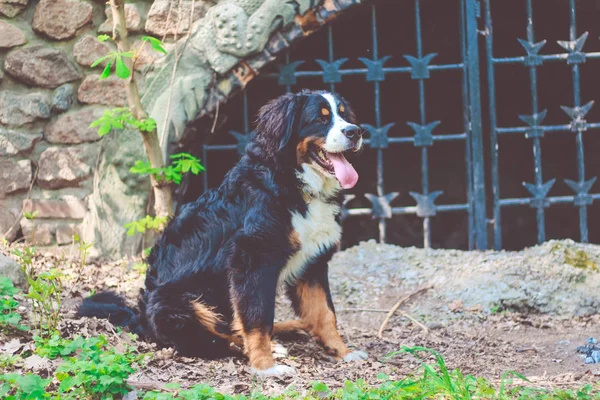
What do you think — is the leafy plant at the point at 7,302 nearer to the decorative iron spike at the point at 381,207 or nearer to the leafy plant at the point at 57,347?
the leafy plant at the point at 57,347

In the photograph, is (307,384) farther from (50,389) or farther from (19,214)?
(19,214)

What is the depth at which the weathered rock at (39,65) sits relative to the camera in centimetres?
457

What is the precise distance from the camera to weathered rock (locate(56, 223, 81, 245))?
15.1ft

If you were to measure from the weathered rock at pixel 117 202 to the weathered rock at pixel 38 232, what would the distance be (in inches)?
10.5

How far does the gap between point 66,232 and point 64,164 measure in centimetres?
44

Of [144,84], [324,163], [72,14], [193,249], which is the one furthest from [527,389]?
[72,14]

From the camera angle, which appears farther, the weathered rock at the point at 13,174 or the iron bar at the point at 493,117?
the iron bar at the point at 493,117

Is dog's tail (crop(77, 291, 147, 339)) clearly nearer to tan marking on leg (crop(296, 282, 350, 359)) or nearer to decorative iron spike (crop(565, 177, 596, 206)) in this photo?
tan marking on leg (crop(296, 282, 350, 359))

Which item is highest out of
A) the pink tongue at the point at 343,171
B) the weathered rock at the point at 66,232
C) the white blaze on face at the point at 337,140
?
the white blaze on face at the point at 337,140

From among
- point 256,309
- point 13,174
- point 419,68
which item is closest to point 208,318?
point 256,309

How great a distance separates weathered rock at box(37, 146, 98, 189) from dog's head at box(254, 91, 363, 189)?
1.75 meters

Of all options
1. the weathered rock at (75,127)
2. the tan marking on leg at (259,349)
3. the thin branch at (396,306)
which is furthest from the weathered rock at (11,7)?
the thin branch at (396,306)

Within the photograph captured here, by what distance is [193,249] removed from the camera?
3.42 meters

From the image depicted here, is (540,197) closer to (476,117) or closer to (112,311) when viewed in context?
(476,117)
